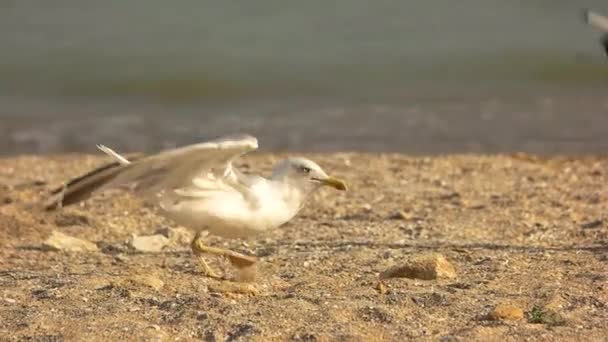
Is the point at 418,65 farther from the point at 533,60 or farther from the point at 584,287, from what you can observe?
the point at 584,287

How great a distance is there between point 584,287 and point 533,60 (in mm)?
11443

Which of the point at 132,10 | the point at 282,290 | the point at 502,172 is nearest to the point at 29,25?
the point at 132,10

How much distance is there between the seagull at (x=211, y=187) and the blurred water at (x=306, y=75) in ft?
20.0

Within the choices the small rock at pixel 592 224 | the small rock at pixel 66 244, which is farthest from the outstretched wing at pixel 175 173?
the small rock at pixel 592 224

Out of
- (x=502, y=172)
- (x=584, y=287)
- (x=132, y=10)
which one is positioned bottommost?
(x=584, y=287)

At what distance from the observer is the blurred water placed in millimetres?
14500

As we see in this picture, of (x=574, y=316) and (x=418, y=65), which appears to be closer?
(x=574, y=316)

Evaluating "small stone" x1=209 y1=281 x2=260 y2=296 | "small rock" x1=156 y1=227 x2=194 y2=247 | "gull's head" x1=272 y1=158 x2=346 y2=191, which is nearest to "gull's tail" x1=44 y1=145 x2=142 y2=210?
"small stone" x1=209 y1=281 x2=260 y2=296

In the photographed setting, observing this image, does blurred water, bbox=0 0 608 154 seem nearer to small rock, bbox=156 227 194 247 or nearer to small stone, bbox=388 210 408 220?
small stone, bbox=388 210 408 220

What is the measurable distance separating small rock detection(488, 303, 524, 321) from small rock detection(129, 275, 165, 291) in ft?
5.75

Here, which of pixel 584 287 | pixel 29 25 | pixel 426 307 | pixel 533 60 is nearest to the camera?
pixel 426 307

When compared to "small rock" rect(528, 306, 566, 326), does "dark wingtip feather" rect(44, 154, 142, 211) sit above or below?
above

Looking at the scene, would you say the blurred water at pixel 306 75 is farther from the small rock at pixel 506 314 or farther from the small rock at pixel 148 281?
the small rock at pixel 506 314

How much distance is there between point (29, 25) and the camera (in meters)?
20.6
